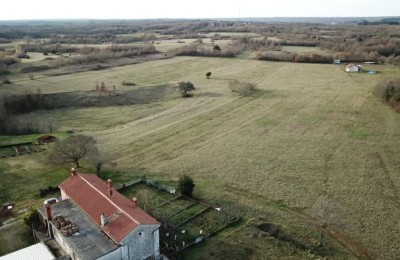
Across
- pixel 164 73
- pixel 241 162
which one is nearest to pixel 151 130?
pixel 241 162

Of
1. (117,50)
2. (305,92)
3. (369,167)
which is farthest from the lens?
(117,50)

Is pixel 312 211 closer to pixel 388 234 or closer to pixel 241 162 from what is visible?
pixel 388 234

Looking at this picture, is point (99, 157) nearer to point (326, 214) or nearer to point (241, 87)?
point (326, 214)

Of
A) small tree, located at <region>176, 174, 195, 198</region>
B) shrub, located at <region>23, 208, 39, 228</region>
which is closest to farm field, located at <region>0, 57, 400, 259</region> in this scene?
small tree, located at <region>176, 174, 195, 198</region>

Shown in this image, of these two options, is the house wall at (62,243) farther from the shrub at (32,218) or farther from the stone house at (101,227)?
the shrub at (32,218)

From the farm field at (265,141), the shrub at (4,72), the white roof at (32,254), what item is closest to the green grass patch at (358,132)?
the farm field at (265,141)

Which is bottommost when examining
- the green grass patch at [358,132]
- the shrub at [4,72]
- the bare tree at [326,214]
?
the bare tree at [326,214]

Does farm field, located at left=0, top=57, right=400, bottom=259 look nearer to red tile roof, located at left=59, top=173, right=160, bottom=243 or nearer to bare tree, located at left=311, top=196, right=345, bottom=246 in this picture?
bare tree, located at left=311, top=196, right=345, bottom=246
